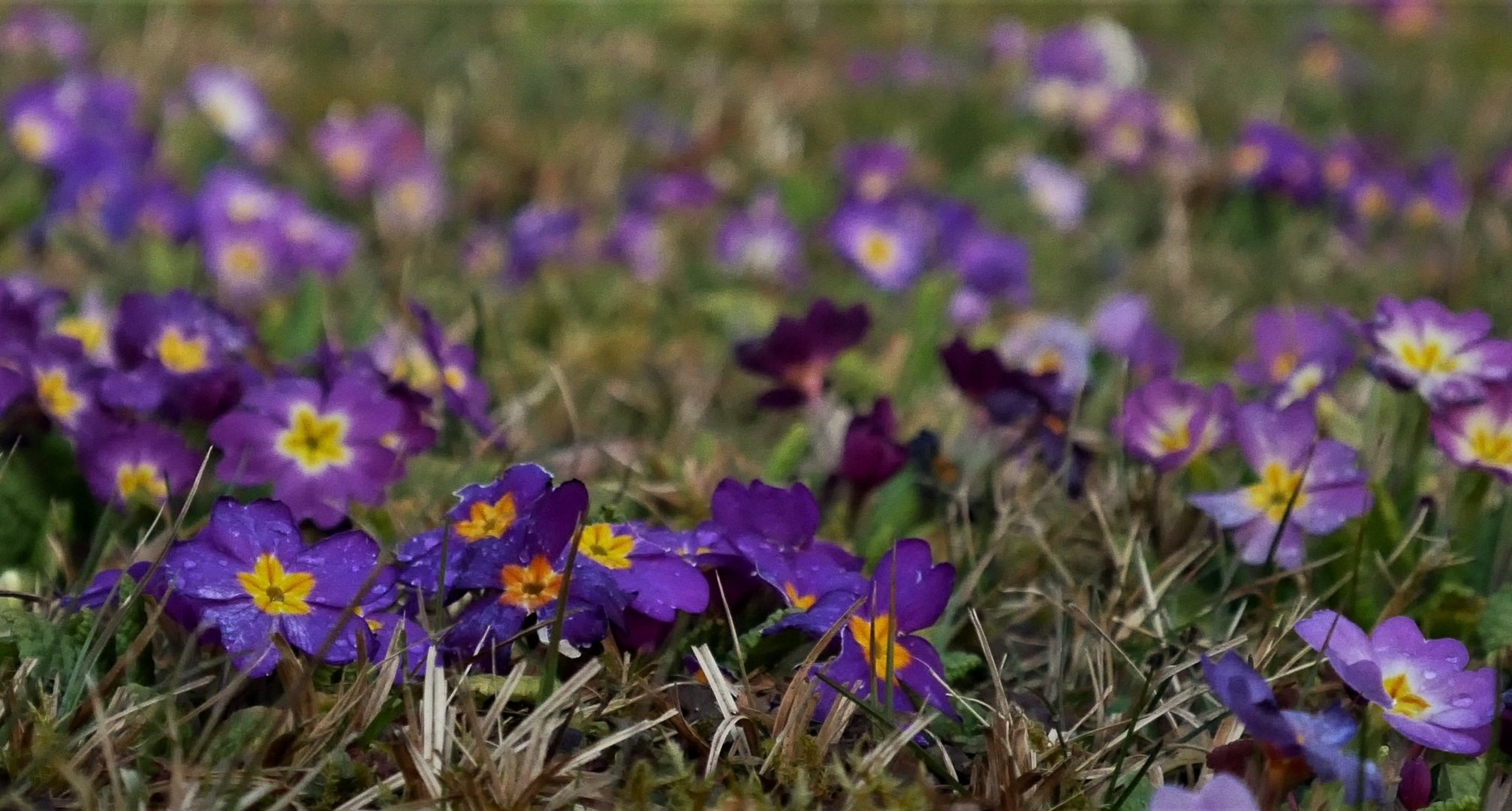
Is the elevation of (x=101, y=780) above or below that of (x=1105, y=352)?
above

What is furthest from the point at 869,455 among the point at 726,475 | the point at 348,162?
the point at 348,162

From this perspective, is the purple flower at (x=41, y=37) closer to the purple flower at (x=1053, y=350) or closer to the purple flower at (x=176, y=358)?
the purple flower at (x=176, y=358)

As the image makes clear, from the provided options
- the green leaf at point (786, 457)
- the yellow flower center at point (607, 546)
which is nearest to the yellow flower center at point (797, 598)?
the yellow flower center at point (607, 546)

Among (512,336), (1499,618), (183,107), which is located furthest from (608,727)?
(183,107)

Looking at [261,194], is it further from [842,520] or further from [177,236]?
[842,520]

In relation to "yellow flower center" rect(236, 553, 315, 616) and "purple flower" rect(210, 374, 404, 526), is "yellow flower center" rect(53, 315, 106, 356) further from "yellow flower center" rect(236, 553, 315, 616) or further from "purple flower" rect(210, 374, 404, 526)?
"yellow flower center" rect(236, 553, 315, 616)

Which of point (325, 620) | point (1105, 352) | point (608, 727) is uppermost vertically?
point (325, 620)
